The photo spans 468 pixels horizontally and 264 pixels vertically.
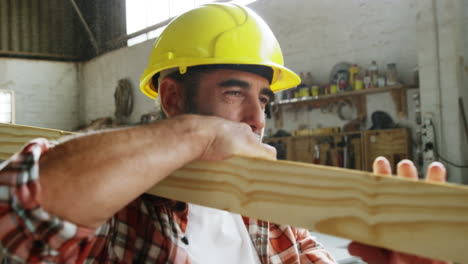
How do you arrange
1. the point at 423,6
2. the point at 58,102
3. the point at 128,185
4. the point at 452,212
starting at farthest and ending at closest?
the point at 58,102
the point at 423,6
the point at 128,185
the point at 452,212

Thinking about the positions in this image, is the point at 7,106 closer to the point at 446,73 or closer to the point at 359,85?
the point at 359,85

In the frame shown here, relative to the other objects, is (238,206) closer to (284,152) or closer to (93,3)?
(284,152)

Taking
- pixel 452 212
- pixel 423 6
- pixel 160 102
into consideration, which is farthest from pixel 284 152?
pixel 452 212

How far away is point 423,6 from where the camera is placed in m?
5.65

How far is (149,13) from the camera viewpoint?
38.1 ft

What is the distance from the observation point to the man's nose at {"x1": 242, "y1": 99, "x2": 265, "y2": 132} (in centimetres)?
173

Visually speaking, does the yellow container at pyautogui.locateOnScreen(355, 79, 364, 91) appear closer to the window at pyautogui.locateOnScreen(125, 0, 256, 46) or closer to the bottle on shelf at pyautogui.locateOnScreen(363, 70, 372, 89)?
the bottle on shelf at pyautogui.locateOnScreen(363, 70, 372, 89)

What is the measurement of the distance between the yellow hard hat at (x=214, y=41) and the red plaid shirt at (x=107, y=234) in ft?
2.49

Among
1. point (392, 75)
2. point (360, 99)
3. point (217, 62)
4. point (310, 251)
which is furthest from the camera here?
point (360, 99)

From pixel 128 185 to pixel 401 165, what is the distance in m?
0.74

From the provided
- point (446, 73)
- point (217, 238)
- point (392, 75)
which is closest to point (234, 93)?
point (217, 238)

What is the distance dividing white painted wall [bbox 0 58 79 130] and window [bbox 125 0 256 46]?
2734 mm

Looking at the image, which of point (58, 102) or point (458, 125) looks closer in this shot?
point (458, 125)

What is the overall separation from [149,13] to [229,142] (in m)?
11.5
